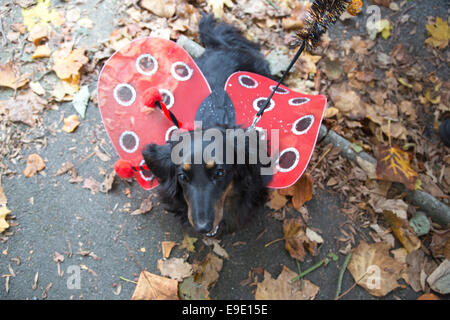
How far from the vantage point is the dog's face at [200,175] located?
184 cm

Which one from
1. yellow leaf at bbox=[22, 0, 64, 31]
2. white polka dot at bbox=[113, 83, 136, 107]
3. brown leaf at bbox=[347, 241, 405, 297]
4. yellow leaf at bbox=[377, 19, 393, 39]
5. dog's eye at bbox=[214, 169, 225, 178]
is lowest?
brown leaf at bbox=[347, 241, 405, 297]

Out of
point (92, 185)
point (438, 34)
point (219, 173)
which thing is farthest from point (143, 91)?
point (438, 34)

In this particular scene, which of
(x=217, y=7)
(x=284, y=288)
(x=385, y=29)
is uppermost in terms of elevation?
(x=385, y=29)

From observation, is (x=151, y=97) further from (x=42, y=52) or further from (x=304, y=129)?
(x=42, y=52)

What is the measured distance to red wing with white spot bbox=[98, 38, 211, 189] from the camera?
7.92 ft

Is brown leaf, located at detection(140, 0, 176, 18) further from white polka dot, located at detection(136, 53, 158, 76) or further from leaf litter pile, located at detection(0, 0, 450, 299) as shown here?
white polka dot, located at detection(136, 53, 158, 76)

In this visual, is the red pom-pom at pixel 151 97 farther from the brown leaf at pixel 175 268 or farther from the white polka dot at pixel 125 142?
the brown leaf at pixel 175 268

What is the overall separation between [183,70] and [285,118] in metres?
0.91

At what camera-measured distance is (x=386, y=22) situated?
139 inches

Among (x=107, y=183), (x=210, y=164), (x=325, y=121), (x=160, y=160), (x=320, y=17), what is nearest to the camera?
(x=320, y=17)

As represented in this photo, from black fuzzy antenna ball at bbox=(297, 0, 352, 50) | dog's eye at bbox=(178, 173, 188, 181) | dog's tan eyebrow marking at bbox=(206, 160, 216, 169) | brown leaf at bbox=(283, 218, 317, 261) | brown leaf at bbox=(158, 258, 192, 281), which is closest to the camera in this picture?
black fuzzy antenna ball at bbox=(297, 0, 352, 50)

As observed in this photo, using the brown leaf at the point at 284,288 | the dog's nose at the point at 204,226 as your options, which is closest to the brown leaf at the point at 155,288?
the brown leaf at the point at 284,288

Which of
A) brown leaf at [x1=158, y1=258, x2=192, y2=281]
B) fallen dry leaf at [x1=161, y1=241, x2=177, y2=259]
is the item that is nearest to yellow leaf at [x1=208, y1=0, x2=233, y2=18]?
fallen dry leaf at [x1=161, y1=241, x2=177, y2=259]

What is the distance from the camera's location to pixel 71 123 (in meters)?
2.87
